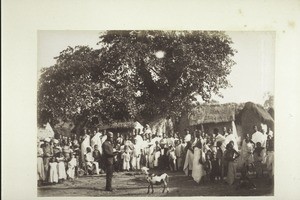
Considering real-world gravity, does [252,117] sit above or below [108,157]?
above

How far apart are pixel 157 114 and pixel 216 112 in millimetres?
261

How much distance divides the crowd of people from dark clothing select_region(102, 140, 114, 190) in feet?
0.04

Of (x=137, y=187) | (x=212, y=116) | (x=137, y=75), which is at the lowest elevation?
(x=137, y=187)

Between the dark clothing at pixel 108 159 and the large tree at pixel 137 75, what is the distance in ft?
0.37

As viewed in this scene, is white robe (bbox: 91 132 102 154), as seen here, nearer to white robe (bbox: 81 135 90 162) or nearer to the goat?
white robe (bbox: 81 135 90 162)

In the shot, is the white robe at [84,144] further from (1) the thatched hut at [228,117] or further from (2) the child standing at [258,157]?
(2) the child standing at [258,157]

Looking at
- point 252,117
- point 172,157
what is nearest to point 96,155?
point 172,157

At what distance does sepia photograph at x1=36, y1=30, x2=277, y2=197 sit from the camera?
249 centimetres

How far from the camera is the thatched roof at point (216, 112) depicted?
250cm

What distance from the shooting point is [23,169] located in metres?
2.48

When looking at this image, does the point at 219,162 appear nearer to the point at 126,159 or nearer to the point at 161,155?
the point at 161,155

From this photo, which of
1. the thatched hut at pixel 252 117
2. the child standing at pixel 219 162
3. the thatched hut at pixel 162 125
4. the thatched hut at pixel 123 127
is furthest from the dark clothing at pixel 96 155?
the thatched hut at pixel 252 117

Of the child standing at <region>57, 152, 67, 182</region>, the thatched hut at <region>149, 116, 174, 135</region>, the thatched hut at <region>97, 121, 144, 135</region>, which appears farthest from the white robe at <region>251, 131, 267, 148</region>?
the child standing at <region>57, 152, 67, 182</region>

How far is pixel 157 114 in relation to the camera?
2512mm
